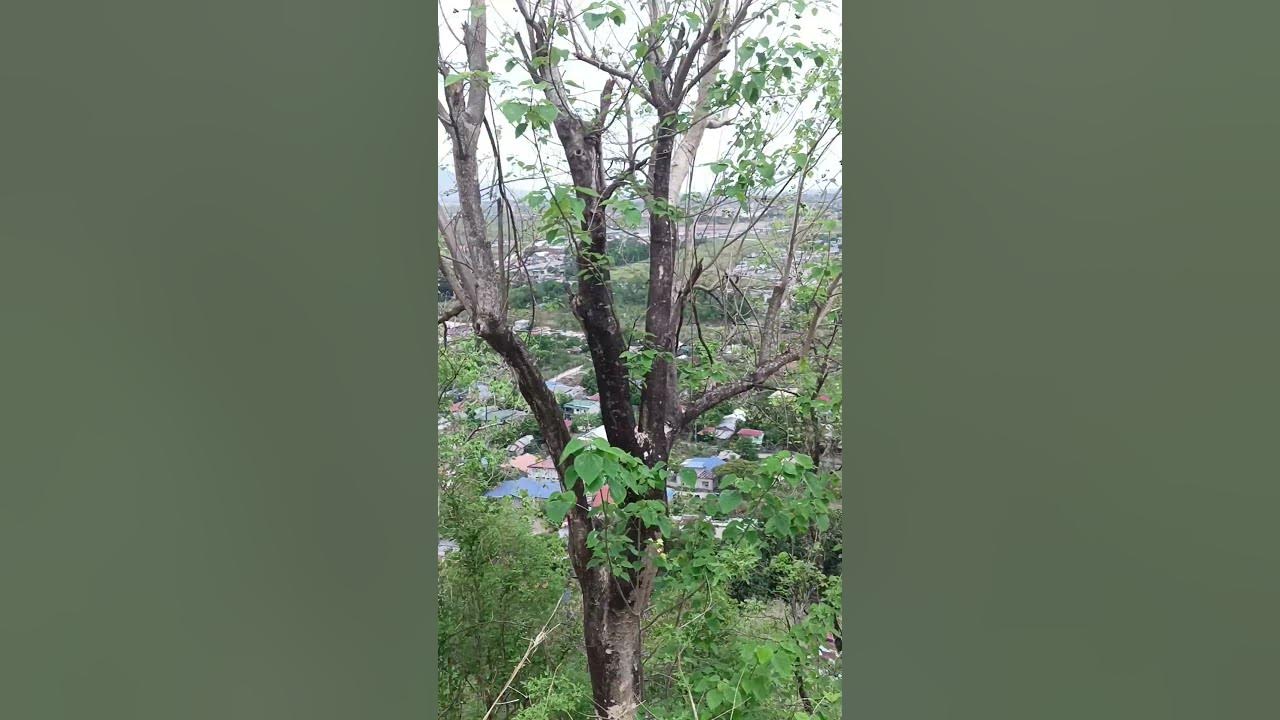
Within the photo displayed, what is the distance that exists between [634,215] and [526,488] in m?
0.79

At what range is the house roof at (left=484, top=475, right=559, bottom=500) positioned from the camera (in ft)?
8.06

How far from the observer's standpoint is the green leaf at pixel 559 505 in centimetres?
232

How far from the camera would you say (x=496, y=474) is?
8.05 feet

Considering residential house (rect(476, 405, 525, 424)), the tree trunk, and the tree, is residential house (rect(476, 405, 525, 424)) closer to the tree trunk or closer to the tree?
the tree

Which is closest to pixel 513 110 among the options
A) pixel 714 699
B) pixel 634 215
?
pixel 634 215

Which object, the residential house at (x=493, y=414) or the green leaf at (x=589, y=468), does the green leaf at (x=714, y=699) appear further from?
the residential house at (x=493, y=414)

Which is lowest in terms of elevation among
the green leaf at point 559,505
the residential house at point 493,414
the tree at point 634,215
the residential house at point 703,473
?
the green leaf at point 559,505

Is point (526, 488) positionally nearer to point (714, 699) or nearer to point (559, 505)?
point (559, 505)

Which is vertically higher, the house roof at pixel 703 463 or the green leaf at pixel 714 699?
the house roof at pixel 703 463

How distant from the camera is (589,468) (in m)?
2.23
